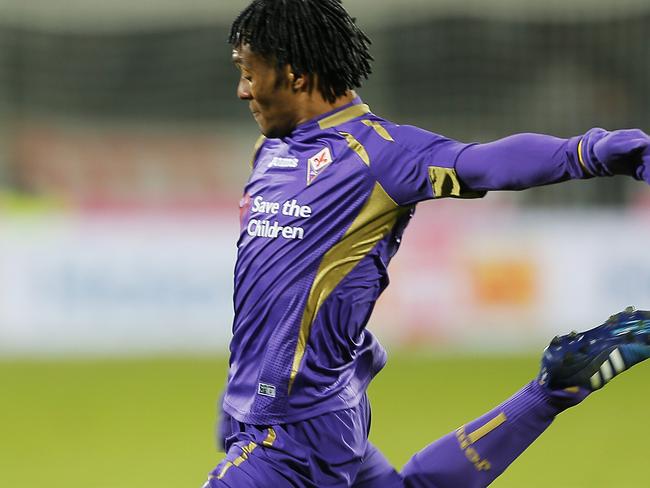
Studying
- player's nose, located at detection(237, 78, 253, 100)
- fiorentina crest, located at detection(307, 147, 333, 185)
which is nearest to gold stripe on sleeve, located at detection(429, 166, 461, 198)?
fiorentina crest, located at detection(307, 147, 333, 185)

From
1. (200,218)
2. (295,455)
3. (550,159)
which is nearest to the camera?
(550,159)

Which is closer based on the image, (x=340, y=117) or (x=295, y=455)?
(x=295, y=455)

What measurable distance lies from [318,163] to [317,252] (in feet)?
0.93

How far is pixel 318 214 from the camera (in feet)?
11.9

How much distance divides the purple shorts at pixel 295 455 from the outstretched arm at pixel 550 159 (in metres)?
0.85

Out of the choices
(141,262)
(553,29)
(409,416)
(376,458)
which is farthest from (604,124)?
(376,458)

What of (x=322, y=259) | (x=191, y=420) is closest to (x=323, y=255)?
(x=322, y=259)

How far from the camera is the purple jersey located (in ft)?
11.8

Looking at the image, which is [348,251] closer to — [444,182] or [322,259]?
[322,259]

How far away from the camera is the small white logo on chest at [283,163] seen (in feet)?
12.3

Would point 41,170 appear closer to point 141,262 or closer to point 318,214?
point 141,262

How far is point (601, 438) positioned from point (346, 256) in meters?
4.91

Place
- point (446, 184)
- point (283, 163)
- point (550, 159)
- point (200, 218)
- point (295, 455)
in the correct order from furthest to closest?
point (200, 218) < point (283, 163) < point (295, 455) < point (446, 184) < point (550, 159)

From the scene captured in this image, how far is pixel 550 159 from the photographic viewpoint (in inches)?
128
